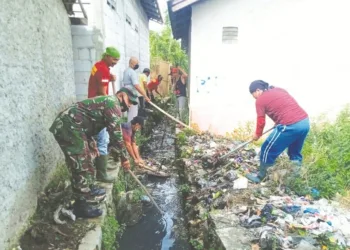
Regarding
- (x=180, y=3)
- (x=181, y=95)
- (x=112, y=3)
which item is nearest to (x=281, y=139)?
(x=180, y=3)

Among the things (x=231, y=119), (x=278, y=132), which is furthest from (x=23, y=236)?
(x=231, y=119)

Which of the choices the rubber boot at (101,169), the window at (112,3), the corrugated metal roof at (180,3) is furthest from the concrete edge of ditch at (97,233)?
the corrugated metal roof at (180,3)

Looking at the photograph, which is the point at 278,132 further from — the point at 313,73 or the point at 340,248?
the point at 313,73

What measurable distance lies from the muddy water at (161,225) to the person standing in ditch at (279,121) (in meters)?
1.45

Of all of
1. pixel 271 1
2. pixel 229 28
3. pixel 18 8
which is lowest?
pixel 18 8

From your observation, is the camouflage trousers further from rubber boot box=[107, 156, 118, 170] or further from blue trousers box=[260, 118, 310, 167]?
blue trousers box=[260, 118, 310, 167]

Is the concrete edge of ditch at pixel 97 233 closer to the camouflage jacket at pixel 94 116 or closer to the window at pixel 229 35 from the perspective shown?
the camouflage jacket at pixel 94 116

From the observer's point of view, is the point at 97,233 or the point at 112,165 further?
A: the point at 112,165

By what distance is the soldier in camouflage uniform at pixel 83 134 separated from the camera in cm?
309

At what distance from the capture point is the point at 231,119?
7566 millimetres

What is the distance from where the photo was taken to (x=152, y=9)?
13336 mm

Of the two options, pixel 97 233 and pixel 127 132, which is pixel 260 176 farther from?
pixel 97 233

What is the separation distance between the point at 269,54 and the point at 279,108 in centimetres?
344

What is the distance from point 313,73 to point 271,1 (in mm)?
2125
